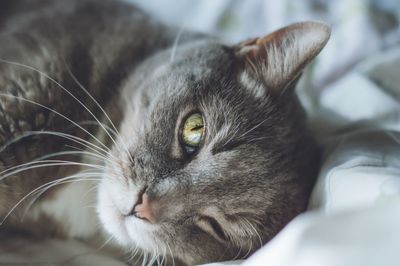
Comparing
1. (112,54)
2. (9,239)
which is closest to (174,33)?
(112,54)

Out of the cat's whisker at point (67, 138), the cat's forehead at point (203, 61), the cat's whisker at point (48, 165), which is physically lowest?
the cat's whisker at point (48, 165)

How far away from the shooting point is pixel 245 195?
3.67 ft

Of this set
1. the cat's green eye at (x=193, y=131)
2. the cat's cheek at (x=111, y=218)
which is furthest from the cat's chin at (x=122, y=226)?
the cat's green eye at (x=193, y=131)

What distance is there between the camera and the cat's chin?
1.10 metres

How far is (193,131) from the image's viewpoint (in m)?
1.17

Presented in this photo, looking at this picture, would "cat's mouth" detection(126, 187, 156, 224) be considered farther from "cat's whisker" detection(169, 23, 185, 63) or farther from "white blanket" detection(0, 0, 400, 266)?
"cat's whisker" detection(169, 23, 185, 63)

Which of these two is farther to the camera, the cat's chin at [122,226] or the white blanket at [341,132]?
the cat's chin at [122,226]

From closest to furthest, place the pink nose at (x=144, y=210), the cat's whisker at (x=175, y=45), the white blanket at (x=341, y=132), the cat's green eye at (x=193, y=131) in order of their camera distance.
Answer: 1. the white blanket at (x=341, y=132)
2. the pink nose at (x=144, y=210)
3. the cat's green eye at (x=193, y=131)
4. the cat's whisker at (x=175, y=45)

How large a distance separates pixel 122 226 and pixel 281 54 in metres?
0.57

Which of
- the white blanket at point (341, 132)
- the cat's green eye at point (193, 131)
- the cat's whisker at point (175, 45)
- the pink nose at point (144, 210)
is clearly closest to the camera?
the white blanket at point (341, 132)

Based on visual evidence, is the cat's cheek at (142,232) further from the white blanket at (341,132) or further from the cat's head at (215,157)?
the white blanket at (341,132)

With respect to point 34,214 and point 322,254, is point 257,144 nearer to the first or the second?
point 322,254

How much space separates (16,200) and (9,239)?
0.32ft

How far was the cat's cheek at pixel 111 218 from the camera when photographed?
44.9 inches
